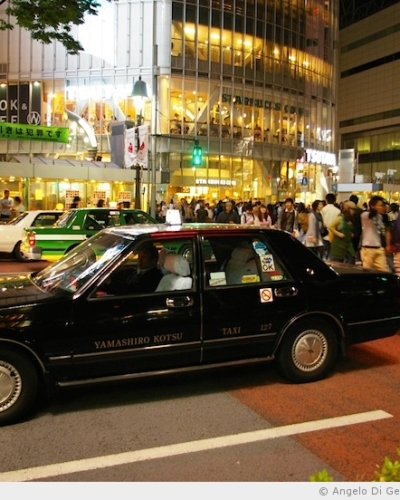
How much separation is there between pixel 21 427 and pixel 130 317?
4.01 ft

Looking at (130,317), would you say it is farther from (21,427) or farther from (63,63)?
(63,63)

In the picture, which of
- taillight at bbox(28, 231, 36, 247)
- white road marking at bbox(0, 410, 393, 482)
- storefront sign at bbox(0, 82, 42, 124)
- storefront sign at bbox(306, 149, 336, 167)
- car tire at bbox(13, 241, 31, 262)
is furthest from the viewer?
storefront sign at bbox(306, 149, 336, 167)

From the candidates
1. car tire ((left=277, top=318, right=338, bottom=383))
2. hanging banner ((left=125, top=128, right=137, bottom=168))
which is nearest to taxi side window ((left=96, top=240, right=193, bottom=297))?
car tire ((left=277, top=318, right=338, bottom=383))

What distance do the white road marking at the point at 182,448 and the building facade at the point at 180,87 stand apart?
2918 centimetres

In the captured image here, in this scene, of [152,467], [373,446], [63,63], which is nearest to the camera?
[152,467]

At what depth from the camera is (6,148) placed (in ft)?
117

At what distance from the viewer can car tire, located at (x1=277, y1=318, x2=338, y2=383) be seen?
504 centimetres

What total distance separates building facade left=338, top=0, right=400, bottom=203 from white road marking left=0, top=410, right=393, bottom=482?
202 ft

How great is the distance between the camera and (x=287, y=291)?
5.02 m

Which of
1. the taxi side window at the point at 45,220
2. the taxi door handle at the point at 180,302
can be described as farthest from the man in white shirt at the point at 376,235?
the taxi side window at the point at 45,220

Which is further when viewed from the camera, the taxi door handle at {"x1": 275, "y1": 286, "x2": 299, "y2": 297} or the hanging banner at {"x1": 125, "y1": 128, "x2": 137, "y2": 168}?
the hanging banner at {"x1": 125, "y1": 128, "x2": 137, "y2": 168}

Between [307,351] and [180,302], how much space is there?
4.76 ft

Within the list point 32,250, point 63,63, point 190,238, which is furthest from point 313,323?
point 63,63

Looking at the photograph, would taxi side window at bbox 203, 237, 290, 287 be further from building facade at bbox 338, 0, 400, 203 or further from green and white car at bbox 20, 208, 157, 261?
building facade at bbox 338, 0, 400, 203
